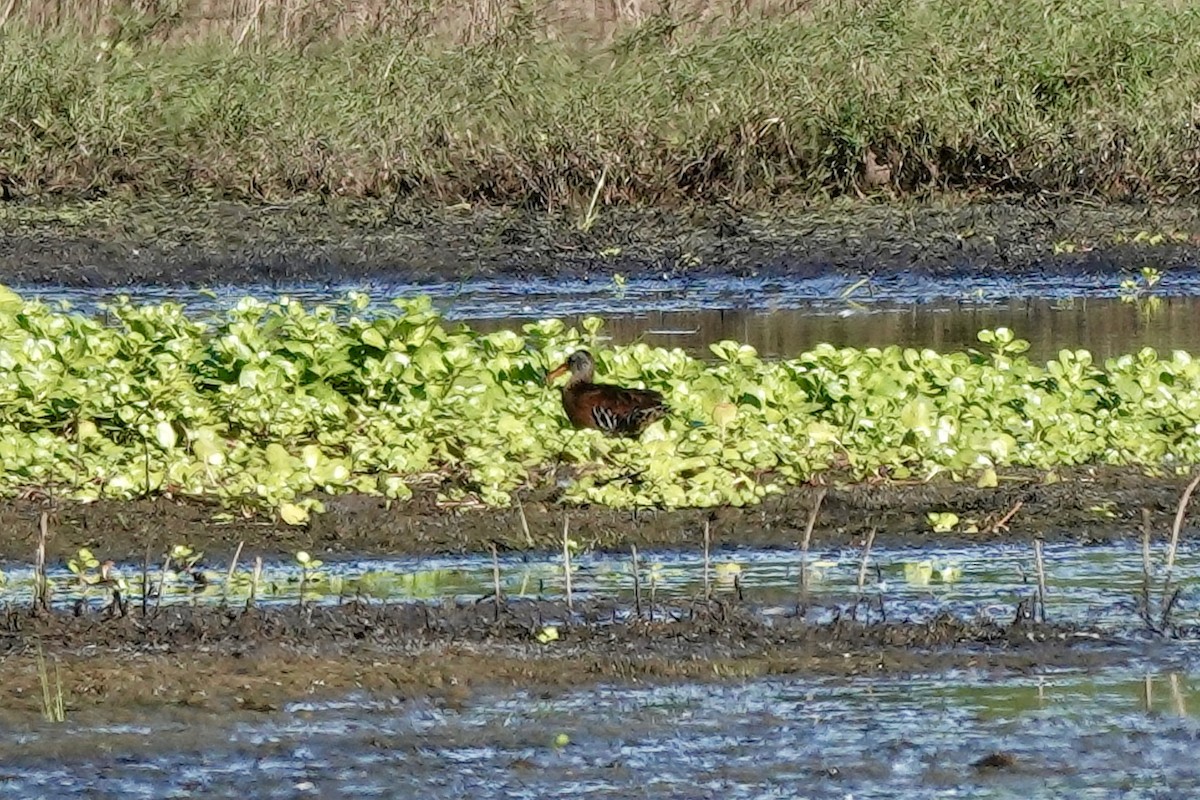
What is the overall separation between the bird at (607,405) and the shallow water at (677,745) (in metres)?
2.72

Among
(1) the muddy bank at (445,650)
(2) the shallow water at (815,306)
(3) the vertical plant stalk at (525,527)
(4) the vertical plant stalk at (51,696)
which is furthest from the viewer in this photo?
(2) the shallow water at (815,306)

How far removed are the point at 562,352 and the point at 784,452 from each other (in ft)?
4.89

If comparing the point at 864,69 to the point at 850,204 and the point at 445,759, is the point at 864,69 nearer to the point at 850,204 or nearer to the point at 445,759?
the point at 850,204

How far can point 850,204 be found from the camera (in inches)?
712

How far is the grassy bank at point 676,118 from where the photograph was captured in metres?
17.9

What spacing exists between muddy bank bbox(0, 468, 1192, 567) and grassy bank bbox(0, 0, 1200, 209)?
9601mm

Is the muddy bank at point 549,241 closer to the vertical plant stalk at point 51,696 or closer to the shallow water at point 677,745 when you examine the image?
the vertical plant stalk at point 51,696

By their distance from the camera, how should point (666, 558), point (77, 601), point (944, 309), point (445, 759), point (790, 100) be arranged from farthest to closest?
point (790, 100)
point (944, 309)
point (666, 558)
point (77, 601)
point (445, 759)

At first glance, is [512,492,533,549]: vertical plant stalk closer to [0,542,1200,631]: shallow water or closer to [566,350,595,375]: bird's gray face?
[0,542,1200,631]: shallow water

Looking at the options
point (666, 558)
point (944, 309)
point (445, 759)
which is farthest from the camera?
point (944, 309)

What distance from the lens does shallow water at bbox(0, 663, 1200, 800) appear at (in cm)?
522

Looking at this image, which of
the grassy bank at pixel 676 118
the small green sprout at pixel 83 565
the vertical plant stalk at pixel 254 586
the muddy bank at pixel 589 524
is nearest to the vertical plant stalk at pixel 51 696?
the vertical plant stalk at pixel 254 586

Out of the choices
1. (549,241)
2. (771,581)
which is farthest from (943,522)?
(549,241)

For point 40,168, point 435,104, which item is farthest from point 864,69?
point 40,168
